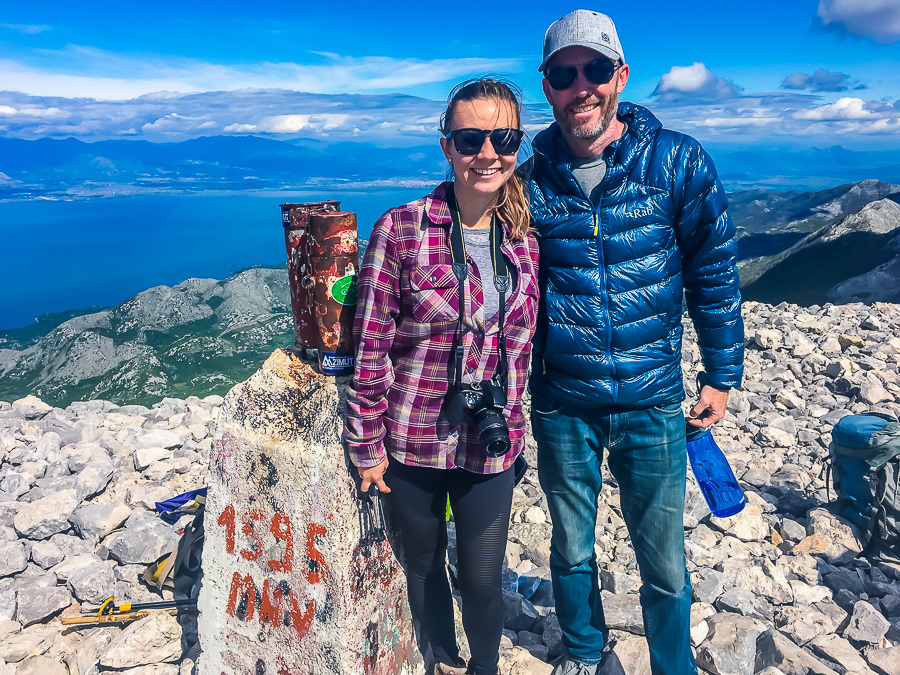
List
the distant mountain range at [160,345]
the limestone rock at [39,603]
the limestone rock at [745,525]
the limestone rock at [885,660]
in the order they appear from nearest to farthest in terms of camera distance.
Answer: the limestone rock at [885,660] < the limestone rock at [39,603] < the limestone rock at [745,525] < the distant mountain range at [160,345]

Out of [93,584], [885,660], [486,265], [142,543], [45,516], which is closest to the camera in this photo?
[486,265]

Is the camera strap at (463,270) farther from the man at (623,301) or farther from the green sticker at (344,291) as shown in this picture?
the green sticker at (344,291)

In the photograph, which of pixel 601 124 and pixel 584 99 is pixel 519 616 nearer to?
pixel 601 124

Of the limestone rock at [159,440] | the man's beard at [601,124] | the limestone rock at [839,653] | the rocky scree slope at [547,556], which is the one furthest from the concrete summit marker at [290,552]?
the limestone rock at [159,440]

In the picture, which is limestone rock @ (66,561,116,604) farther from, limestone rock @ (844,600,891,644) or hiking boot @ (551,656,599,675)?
limestone rock @ (844,600,891,644)

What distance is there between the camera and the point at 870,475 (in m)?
5.19

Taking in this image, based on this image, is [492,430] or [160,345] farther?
[160,345]

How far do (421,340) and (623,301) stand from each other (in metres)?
1.00

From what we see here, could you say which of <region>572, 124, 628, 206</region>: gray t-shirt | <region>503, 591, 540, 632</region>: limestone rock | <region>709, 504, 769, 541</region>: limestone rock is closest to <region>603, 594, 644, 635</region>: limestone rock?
<region>503, 591, 540, 632</region>: limestone rock

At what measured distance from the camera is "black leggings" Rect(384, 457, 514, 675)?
9.34 ft

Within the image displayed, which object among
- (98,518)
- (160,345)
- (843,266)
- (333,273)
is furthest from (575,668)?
(843,266)

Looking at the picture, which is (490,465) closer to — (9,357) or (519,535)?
(519,535)

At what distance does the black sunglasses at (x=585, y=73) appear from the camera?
2.73 metres

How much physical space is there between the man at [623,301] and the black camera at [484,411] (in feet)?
1.52
